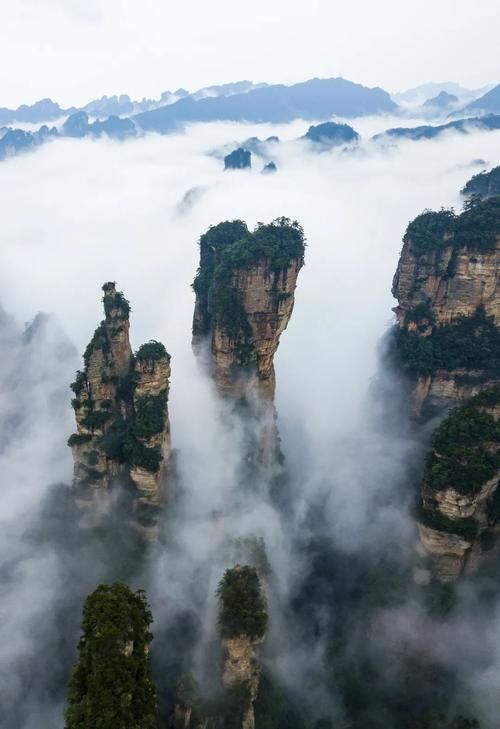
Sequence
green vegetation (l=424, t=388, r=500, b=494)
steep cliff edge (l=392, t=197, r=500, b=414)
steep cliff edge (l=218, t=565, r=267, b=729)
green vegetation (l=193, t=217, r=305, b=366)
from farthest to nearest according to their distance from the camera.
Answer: steep cliff edge (l=392, t=197, r=500, b=414), green vegetation (l=193, t=217, r=305, b=366), green vegetation (l=424, t=388, r=500, b=494), steep cliff edge (l=218, t=565, r=267, b=729)

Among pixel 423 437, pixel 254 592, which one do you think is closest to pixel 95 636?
pixel 254 592

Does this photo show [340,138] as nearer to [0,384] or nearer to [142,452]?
[0,384]

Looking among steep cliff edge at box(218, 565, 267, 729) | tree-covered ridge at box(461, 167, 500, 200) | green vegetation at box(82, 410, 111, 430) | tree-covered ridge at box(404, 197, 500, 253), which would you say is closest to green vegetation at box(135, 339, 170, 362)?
green vegetation at box(82, 410, 111, 430)

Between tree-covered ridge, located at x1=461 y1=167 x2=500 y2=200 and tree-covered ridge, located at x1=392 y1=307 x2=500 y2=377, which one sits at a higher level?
tree-covered ridge, located at x1=461 y1=167 x2=500 y2=200

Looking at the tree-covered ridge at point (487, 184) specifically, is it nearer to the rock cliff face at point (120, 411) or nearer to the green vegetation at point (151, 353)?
the green vegetation at point (151, 353)

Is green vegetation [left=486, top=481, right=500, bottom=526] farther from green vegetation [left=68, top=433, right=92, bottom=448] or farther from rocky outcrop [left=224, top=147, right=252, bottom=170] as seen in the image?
rocky outcrop [left=224, top=147, right=252, bottom=170]

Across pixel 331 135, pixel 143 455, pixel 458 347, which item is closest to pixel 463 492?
pixel 458 347

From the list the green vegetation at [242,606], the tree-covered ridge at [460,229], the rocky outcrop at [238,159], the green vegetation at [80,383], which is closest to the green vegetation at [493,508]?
the green vegetation at [242,606]

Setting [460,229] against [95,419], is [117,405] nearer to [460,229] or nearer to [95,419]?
[95,419]
